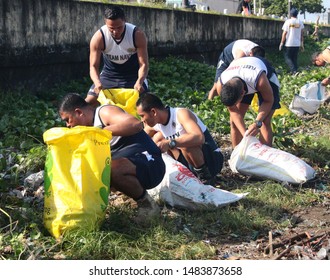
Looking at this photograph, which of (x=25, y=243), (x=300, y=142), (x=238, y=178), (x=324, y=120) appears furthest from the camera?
(x=324, y=120)

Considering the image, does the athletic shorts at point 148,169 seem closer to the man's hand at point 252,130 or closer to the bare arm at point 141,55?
the man's hand at point 252,130

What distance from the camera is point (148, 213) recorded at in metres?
4.36

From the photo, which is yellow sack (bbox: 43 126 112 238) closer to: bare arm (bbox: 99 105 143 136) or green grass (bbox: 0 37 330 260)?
green grass (bbox: 0 37 330 260)

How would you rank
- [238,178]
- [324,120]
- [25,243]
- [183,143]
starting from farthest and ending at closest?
[324,120] < [238,178] < [183,143] < [25,243]

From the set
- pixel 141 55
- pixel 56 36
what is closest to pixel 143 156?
pixel 141 55

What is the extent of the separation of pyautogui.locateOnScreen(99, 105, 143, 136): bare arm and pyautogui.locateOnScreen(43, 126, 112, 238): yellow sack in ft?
1.16

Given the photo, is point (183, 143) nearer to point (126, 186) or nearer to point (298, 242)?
point (126, 186)

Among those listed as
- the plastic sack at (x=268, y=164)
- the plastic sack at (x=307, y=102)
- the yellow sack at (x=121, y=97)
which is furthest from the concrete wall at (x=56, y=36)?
the plastic sack at (x=268, y=164)

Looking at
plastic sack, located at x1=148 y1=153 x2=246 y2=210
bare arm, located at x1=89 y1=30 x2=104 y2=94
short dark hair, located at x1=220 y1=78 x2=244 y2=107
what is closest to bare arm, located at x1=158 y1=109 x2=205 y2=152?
plastic sack, located at x1=148 y1=153 x2=246 y2=210

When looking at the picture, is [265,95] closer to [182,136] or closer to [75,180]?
[182,136]

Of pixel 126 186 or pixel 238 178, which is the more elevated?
pixel 126 186

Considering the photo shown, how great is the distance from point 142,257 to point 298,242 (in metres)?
1.13

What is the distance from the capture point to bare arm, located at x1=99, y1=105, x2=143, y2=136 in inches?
171

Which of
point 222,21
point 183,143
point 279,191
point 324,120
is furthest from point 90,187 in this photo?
point 222,21
